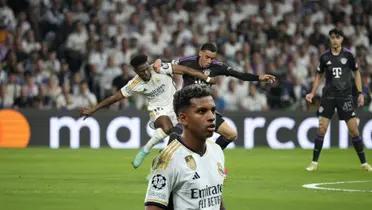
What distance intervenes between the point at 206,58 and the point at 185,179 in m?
7.42

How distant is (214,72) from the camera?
1373cm

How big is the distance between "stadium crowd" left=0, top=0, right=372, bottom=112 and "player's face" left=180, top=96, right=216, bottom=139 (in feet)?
55.6

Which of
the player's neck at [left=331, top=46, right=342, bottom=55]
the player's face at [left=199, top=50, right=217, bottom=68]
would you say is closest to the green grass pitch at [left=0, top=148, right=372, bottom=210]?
the player's face at [left=199, top=50, right=217, bottom=68]

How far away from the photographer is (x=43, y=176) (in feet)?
48.9

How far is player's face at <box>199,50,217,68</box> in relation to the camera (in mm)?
13195

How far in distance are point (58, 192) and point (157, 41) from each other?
39.8 feet

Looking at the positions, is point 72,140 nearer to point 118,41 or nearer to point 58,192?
point 118,41

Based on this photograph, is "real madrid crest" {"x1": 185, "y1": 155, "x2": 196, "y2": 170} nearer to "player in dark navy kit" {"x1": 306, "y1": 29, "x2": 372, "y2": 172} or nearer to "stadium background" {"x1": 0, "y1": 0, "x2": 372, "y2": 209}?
"player in dark navy kit" {"x1": 306, "y1": 29, "x2": 372, "y2": 172}

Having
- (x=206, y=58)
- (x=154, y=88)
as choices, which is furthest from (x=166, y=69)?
(x=206, y=58)

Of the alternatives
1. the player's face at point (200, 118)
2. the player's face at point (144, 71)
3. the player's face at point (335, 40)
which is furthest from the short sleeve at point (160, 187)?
the player's face at point (335, 40)

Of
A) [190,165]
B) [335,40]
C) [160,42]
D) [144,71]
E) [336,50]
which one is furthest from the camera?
[160,42]

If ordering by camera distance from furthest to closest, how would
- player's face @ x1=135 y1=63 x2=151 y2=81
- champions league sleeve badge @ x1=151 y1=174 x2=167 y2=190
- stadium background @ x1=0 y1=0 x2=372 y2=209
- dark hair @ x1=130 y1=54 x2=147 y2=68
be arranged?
stadium background @ x1=0 y1=0 x2=372 y2=209 → player's face @ x1=135 y1=63 x2=151 y2=81 → dark hair @ x1=130 y1=54 x2=147 y2=68 → champions league sleeve badge @ x1=151 y1=174 x2=167 y2=190

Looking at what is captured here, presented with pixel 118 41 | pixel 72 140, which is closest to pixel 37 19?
pixel 118 41

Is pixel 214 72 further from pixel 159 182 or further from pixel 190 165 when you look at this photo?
pixel 159 182
